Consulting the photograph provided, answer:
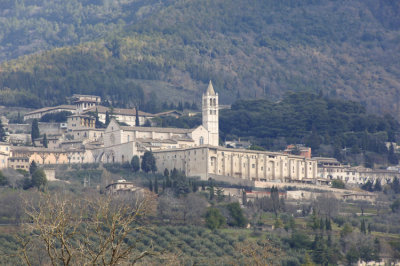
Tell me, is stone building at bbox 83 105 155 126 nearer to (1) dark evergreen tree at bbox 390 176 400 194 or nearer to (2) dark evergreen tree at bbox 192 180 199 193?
(1) dark evergreen tree at bbox 390 176 400 194

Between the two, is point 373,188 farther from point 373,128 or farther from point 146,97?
point 146,97

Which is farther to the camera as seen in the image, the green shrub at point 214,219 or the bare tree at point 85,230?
the green shrub at point 214,219

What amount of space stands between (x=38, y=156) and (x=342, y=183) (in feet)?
114

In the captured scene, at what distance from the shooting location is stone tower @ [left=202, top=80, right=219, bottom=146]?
117 meters

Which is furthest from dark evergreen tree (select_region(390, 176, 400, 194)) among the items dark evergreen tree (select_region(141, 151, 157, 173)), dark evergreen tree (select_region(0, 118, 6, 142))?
dark evergreen tree (select_region(0, 118, 6, 142))

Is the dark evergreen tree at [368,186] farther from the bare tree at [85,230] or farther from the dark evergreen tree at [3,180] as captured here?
the bare tree at [85,230]

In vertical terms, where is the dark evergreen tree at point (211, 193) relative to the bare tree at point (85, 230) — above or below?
above

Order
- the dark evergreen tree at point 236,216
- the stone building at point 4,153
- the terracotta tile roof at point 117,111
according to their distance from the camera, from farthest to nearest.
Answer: the terracotta tile roof at point 117,111, the stone building at point 4,153, the dark evergreen tree at point 236,216

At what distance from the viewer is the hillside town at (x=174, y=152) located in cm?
10331

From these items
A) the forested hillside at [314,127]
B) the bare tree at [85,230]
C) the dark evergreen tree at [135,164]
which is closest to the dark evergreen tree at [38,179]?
the dark evergreen tree at [135,164]

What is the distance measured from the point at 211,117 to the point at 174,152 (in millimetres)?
15562

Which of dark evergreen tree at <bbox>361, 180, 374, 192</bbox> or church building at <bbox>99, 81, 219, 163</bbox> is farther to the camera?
dark evergreen tree at <bbox>361, 180, 374, 192</bbox>

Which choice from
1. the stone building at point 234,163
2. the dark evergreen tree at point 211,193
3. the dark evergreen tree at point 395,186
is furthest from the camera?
the dark evergreen tree at point 395,186

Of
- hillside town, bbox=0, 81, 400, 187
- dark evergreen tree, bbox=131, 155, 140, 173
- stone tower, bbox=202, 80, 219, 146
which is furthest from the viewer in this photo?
stone tower, bbox=202, 80, 219, 146
